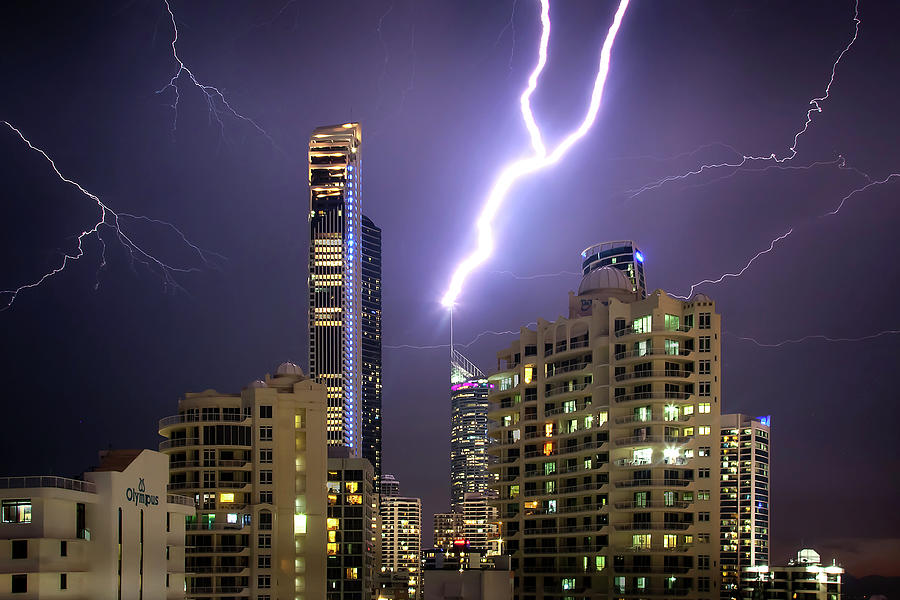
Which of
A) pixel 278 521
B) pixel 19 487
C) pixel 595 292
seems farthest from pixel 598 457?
pixel 19 487

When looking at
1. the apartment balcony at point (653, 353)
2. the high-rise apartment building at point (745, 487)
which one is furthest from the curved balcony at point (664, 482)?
the high-rise apartment building at point (745, 487)

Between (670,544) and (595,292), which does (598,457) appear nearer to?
(670,544)

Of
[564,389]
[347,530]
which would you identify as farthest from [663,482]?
[347,530]

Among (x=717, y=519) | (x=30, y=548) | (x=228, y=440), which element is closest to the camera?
(x=30, y=548)

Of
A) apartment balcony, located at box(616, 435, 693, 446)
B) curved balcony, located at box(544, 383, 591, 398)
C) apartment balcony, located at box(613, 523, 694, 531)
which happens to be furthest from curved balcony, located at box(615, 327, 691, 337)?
apartment balcony, located at box(613, 523, 694, 531)

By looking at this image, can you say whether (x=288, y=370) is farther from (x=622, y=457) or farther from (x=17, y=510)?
(x=17, y=510)

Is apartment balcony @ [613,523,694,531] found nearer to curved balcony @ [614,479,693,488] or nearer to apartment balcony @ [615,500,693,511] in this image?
A: apartment balcony @ [615,500,693,511]
